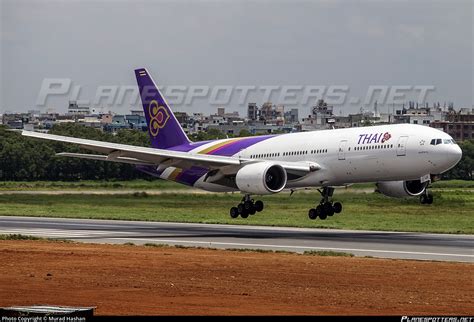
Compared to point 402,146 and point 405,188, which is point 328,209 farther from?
point 402,146

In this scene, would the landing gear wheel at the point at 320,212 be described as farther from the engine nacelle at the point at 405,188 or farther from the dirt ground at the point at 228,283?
the dirt ground at the point at 228,283

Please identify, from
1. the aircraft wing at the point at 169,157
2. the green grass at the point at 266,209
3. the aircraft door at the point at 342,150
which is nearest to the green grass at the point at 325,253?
the aircraft door at the point at 342,150

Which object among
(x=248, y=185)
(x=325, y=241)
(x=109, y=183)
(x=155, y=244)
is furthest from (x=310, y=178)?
(x=109, y=183)

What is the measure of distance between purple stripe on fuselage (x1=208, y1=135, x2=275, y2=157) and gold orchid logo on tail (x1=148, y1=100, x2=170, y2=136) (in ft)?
16.1

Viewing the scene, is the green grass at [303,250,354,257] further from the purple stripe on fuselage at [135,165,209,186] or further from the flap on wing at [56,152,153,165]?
the flap on wing at [56,152,153,165]

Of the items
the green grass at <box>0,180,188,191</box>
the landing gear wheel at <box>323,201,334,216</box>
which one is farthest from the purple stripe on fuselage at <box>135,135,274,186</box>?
the green grass at <box>0,180,188,191</box>

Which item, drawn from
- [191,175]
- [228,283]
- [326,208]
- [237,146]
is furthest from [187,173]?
[228,283]

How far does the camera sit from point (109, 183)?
7894 centimetres

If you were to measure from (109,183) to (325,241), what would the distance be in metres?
37.5

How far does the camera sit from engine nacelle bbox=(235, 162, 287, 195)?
4928 cm

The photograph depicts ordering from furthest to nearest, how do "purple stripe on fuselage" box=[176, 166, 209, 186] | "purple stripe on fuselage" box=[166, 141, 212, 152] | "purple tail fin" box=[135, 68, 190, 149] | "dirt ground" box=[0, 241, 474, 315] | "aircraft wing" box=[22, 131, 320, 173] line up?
"purple tail fin" box=[135, 68, 190, 149] → "purple stripe on fuselage" box=[166, 141, 212, 152] → "purple stripe on fuselage" box=[176, 166, 209, 186] → "aircraft wing" box=[22, 131, 320, 173] → "dirt ground" box=[0, 241, 474, 315]

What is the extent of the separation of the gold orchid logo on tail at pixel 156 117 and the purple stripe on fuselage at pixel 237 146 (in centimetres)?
491

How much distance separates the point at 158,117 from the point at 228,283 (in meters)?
33.7

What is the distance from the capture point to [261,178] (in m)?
49.2
